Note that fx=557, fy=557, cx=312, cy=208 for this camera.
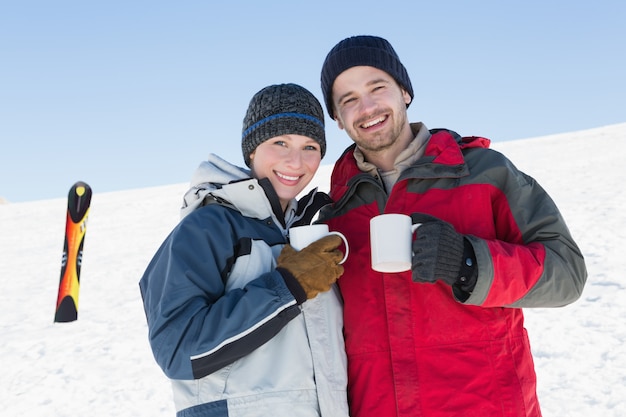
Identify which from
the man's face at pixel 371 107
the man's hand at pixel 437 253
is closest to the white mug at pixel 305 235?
the man's hand at pixel 437 253

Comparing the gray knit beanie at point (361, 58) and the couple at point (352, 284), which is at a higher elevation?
the gray knit beanie at point (361, 58)

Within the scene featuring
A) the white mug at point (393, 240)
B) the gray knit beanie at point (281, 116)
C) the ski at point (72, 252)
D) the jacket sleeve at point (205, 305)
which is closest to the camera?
the jacket sleeve at point (205, 305)

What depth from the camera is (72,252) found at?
20.7 ft

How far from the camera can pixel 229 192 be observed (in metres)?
1.84

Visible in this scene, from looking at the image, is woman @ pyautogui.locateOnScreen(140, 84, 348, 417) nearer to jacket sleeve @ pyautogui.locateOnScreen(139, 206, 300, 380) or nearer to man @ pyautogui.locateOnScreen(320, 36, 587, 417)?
jacket sleeve @ pyautogui.locateOnScreen(139, 206, 300, 380)

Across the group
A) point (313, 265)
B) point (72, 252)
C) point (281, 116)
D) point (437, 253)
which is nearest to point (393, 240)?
point (437, 253)

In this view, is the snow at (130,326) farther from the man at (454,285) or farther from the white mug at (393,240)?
the white mug at (393,240)

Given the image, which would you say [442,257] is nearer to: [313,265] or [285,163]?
[313,265]

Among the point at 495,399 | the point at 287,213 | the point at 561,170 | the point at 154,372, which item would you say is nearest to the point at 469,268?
the point at 495,399

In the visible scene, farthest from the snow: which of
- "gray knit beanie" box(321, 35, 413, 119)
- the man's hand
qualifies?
"gray knit beanie" box(321, 35, 413, 119)

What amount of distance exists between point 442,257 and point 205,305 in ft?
2.32

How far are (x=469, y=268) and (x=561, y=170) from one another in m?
10.5

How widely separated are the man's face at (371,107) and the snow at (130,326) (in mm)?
2305

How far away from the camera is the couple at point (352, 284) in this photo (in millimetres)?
1609
